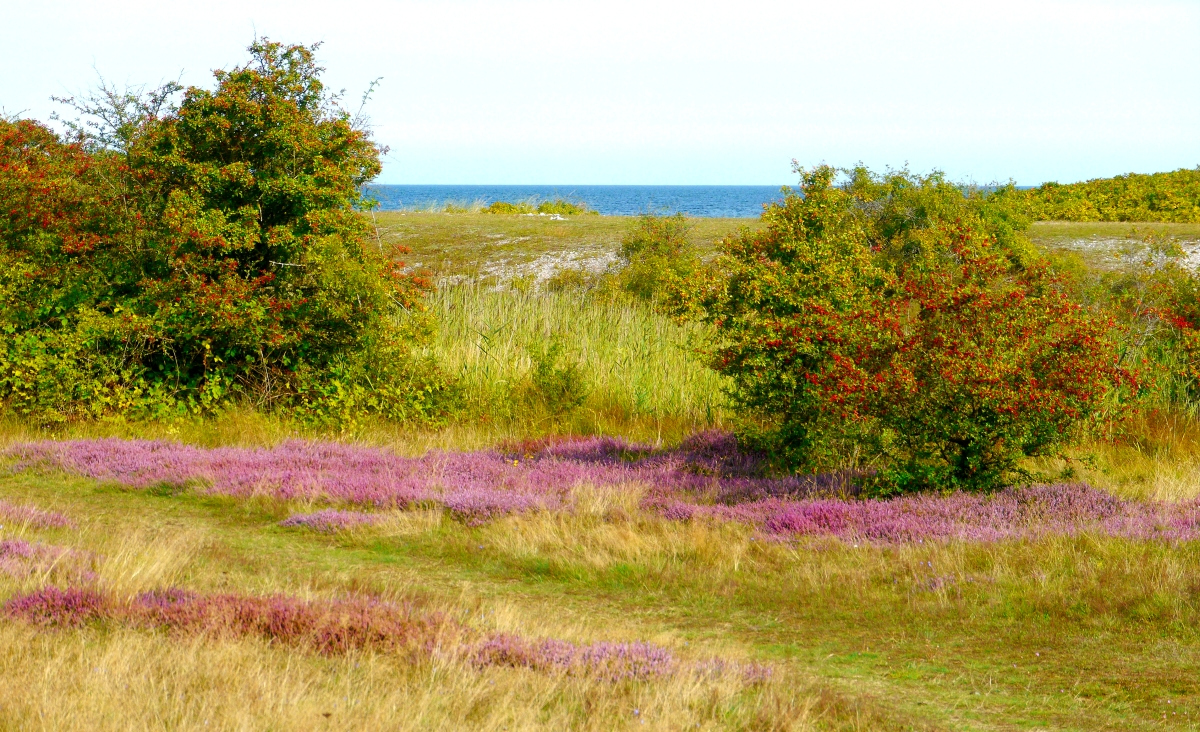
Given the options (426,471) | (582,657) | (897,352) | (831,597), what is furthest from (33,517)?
(897,352)

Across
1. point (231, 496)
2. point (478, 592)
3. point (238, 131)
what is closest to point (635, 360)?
point (238, 131)

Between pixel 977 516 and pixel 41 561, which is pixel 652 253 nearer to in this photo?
pixel 977 516

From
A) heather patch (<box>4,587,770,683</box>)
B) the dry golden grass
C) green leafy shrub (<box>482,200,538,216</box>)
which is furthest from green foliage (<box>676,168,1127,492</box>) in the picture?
green leafy shrub (<box>482,200,538,216</box>)

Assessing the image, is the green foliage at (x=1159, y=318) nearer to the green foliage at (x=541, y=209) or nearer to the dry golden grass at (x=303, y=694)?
the dry golden grass at (x=303, y=694)

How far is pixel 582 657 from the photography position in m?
5.20

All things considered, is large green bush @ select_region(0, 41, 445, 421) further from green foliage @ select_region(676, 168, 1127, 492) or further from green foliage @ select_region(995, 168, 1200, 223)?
green foliage @ select_region(995, 168, 1200, 223)

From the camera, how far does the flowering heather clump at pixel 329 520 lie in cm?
859

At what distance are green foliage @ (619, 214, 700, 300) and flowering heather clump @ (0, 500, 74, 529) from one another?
12.9 m

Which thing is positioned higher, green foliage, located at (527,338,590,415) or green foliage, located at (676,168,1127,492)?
green foliage, located at (676,168,1127,492)

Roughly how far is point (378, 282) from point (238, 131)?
2.56 meters

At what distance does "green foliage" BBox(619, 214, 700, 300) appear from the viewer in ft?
68.8

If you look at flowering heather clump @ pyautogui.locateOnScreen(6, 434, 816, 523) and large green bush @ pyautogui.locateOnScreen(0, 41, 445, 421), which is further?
large green bush @ pyautogui.locateOnScreen(0, 41, 445, 421)

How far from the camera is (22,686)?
13.8 ft

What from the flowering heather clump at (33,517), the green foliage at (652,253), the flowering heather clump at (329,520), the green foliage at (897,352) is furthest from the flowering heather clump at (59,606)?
the green foliage at (652,253)
